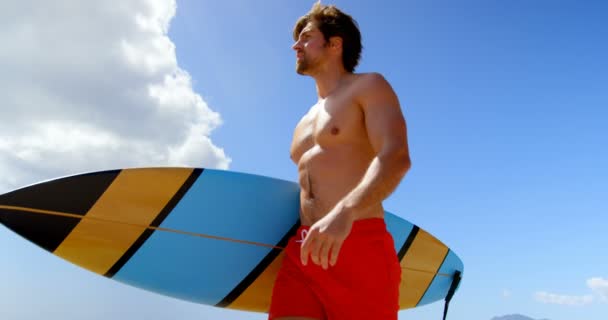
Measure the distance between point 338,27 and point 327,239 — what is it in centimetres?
148

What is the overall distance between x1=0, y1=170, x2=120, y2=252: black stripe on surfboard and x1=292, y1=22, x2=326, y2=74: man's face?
1.18 m

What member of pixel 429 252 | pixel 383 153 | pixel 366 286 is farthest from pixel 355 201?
pixel 429 252

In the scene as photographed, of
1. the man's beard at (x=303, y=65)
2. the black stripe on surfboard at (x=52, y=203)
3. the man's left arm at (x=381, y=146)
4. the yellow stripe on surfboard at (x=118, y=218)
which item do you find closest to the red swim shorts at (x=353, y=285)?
the man's left arm at (x=381, y=146)

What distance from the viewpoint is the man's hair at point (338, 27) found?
2.47m

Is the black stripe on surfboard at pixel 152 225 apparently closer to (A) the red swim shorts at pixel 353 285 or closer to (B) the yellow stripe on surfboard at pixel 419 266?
(A) the red swim shorts at pixel 353 285

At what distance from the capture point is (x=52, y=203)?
7.97 ft

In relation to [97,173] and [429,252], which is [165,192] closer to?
[97,173]

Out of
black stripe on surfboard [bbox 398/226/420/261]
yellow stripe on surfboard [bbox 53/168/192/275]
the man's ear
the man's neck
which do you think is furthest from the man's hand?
black stripe on surfboard [bbox 398/226/420/261]

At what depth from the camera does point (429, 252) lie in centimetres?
360

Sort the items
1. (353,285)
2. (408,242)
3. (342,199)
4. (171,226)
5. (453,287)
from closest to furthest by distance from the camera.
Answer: (342,199), (353,285), (171,226), (408,242), (453,287)

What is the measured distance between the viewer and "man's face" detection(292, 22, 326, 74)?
2428 millimetres

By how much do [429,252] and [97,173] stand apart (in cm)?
243

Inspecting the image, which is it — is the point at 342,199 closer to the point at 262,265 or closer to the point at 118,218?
the point at 262,265

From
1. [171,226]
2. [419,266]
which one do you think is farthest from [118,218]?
[419,266]
